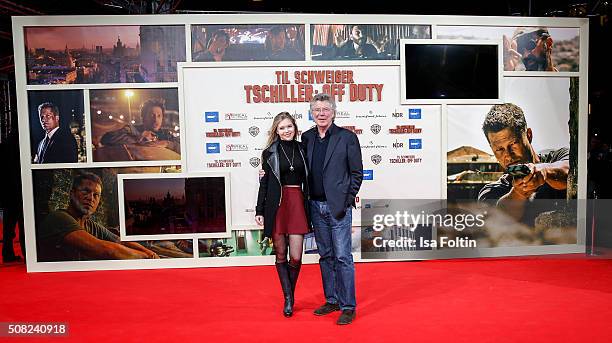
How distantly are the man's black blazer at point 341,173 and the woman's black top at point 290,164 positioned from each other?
22 cm

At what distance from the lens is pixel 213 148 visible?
19.6 feet

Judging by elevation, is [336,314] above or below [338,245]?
below

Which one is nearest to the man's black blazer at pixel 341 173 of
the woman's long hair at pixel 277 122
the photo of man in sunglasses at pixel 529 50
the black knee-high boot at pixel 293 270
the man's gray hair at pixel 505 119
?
the woman's long hair at pixel 277 122

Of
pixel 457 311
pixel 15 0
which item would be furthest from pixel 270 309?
pixel 15 0

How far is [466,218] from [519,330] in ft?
8.80

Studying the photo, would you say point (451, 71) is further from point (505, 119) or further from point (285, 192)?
point (285, 192)

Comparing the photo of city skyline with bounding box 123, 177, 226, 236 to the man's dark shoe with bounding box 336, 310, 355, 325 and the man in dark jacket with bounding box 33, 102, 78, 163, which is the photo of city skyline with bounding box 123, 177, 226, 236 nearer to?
the man in dark jacket with bounding box 33, 102, 78, 163

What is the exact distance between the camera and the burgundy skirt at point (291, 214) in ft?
13.4

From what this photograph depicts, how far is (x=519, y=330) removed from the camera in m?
3.73

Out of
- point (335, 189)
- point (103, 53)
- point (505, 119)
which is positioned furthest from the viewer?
point (505, 119)

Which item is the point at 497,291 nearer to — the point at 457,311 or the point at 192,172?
the point at 457,311

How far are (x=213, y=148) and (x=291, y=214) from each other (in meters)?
2.19

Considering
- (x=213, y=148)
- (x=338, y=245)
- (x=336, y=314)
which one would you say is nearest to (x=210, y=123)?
(x=213, y=148)

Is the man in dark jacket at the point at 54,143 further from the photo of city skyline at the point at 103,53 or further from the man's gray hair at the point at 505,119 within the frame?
the man's gray hair at the point at 505,119
